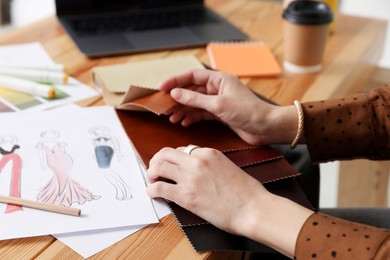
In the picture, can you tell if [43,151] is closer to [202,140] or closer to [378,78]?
[202,140]

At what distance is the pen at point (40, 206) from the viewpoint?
0.68m

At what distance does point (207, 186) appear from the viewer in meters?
0.70

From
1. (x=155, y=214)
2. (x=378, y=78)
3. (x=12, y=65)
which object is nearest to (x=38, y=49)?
(x=12, y=65)

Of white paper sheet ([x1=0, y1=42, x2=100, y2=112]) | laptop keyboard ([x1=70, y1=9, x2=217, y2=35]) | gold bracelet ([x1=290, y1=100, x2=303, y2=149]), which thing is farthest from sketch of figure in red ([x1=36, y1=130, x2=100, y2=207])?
laptop keyboard ([x1=70, y1=9, x2=217, y2=35])

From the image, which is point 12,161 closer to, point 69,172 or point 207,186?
point 69,172

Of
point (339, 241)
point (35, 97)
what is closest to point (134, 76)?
point (35, 97)

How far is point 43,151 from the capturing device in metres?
0.80

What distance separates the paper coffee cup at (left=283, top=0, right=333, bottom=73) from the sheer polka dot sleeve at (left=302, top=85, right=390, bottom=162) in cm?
22

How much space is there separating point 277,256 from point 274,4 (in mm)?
799

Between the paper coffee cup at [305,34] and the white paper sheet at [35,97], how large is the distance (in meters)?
0.39

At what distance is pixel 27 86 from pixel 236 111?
37 cm

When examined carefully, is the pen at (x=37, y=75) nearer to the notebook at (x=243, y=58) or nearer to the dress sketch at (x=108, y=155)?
the dress sketch at (x=108, y=155)

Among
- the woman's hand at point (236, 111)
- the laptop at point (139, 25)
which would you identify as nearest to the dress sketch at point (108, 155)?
the woman's hand at point (236, 111)

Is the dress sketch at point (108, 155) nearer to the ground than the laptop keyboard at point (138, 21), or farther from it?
farther from it
